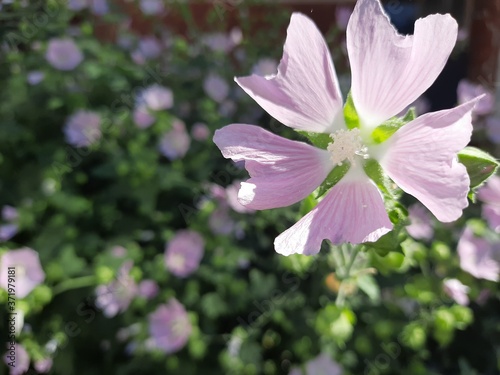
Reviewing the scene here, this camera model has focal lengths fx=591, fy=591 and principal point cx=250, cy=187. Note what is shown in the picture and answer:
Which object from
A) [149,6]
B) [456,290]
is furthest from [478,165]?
[149,6]

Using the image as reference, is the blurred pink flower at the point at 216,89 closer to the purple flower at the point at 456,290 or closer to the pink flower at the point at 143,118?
the pink flower at the point at 143,118

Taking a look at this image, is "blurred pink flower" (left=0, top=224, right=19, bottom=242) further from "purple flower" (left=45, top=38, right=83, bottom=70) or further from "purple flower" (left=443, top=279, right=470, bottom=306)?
"purple flower" (left=443, top=279, right=470, bottom=306)

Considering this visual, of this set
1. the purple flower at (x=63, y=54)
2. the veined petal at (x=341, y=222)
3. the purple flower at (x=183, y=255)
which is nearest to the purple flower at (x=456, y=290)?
the purple flower at (x=183, y=255)

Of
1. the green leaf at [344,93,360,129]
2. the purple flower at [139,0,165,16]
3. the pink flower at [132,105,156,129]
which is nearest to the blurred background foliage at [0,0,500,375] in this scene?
the pink flower at [132,105,156,129]

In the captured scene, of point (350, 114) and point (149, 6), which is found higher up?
point (350, 114)

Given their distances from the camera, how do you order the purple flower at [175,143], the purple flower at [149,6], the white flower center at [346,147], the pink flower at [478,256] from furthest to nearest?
the purple flower at [149,6] → the purple flower at [175,143] → the pink flower at [478,256] → the white flower center at [346,147]

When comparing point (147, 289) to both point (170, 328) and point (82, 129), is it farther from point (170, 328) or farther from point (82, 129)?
point (82, 129)
